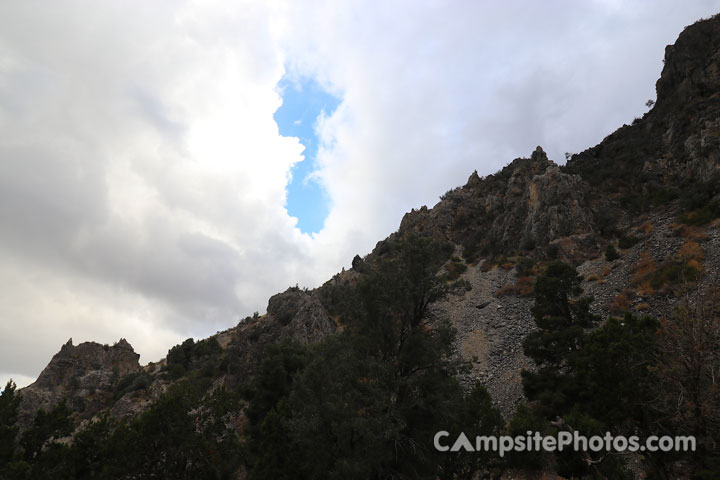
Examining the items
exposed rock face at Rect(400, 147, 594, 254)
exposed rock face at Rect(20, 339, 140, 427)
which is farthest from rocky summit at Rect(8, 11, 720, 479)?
exposed rock face at Rect(400, 147, 594, 254)

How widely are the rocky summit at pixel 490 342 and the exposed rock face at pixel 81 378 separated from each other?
0.26 metres

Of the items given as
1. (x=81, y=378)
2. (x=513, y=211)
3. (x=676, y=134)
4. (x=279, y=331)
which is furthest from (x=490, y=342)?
(x=81, y=378)

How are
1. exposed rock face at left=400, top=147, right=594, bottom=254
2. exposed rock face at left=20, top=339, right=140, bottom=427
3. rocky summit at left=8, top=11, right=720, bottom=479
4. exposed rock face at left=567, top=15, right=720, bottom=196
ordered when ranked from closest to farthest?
rocky summit at left=8, top=11, right=720, bottom=479, exposed rock face at left=567, top=15, right=720, bottom=196, exposed rock face at left=20, top=339, right=140, bottom=427, exposed rock face at left=400, top=147, right=594, bottom=254

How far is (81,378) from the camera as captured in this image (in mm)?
53562

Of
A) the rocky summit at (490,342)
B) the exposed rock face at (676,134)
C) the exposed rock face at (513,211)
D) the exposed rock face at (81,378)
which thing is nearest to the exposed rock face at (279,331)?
the rocky summit at (490,342)

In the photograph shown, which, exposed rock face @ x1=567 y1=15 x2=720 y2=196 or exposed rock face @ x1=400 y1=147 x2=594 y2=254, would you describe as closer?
exposed rock face @ x1=567 y1=15 x2=720 y2=196

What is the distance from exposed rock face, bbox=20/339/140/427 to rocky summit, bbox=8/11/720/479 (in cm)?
26

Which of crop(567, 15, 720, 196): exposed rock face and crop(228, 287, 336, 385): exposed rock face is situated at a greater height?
crop(567, 15, 720, 196): exposed rock face

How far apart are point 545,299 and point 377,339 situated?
1791 centimetres

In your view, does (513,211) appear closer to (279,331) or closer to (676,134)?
(676,134)

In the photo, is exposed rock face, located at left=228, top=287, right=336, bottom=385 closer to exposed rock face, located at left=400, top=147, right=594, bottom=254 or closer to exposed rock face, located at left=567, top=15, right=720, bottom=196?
exposed rock face, located at left=400, top=147, right=594, bottom=254

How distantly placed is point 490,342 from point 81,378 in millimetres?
57432

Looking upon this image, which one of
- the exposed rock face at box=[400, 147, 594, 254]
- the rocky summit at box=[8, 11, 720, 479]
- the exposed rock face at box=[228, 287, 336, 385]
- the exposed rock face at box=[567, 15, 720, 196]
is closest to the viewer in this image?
the rocky summit at box=[8, 11, 720, 479]

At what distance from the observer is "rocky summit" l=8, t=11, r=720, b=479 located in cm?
1598
